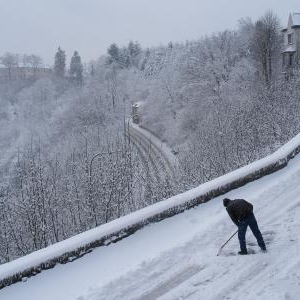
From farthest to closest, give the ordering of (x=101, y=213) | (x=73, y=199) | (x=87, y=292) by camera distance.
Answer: (x=73, y=199)
(x=101, y=213)
(x=87, y=292)

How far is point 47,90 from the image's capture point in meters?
109

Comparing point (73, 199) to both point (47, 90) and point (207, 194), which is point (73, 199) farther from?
point (47, 90)

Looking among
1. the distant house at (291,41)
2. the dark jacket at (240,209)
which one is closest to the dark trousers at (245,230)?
the dark jacket at (240,209)

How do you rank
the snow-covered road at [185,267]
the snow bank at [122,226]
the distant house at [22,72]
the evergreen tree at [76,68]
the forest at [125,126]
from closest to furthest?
the snow-covered road at [185,267] → the snow bank at [122,226] → the forest at [125,126] → the evergreen tree at [76,68] → the distant house at [22,72]

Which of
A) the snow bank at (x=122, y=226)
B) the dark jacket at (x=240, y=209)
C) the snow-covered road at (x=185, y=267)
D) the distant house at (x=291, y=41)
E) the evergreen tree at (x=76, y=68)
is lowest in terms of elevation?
the snow-covered road at (x=185, y=267)

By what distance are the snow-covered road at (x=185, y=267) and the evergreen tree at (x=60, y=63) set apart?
401ft

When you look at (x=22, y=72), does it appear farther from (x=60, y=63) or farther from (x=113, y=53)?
(x=113, y=53)

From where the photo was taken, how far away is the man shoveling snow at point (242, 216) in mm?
9758

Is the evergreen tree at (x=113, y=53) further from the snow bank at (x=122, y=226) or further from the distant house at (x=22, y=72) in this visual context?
the snow bank at (x=122, y=226)

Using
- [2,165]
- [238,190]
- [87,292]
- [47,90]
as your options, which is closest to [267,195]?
[238,190]

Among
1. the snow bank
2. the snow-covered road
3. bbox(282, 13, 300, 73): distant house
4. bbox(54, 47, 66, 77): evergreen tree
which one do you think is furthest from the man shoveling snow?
bbox(54, 47, 66, 77): evergreen tree

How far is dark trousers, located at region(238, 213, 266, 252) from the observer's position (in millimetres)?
9867

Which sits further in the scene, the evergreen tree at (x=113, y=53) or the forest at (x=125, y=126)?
the evergreen tree at (x=113, y=53)

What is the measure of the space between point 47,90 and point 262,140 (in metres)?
89.3
